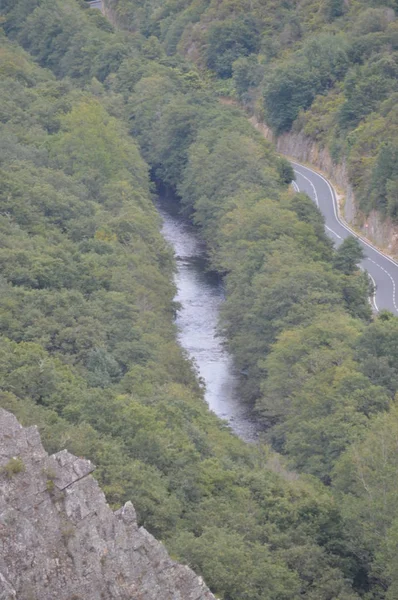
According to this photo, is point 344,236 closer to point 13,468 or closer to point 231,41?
point 231,41

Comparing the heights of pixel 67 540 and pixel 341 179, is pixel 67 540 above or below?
above

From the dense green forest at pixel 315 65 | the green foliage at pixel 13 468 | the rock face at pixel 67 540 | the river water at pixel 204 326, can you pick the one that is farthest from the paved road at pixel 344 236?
the green foliage at pixel 13 468

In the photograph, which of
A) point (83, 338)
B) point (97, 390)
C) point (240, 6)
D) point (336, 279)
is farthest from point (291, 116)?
point (97, 390)

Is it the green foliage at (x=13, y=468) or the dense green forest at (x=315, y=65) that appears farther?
the dense green forest at (x=315, y=65)

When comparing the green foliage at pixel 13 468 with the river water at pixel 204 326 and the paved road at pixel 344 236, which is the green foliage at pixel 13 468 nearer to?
the river water at pixel 204 326

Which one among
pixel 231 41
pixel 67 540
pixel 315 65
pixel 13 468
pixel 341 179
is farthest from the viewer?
pixel 231 41

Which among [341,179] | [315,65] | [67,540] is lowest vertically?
[341,179]

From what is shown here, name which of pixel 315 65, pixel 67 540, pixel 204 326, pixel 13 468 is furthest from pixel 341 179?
pixel 67 540
